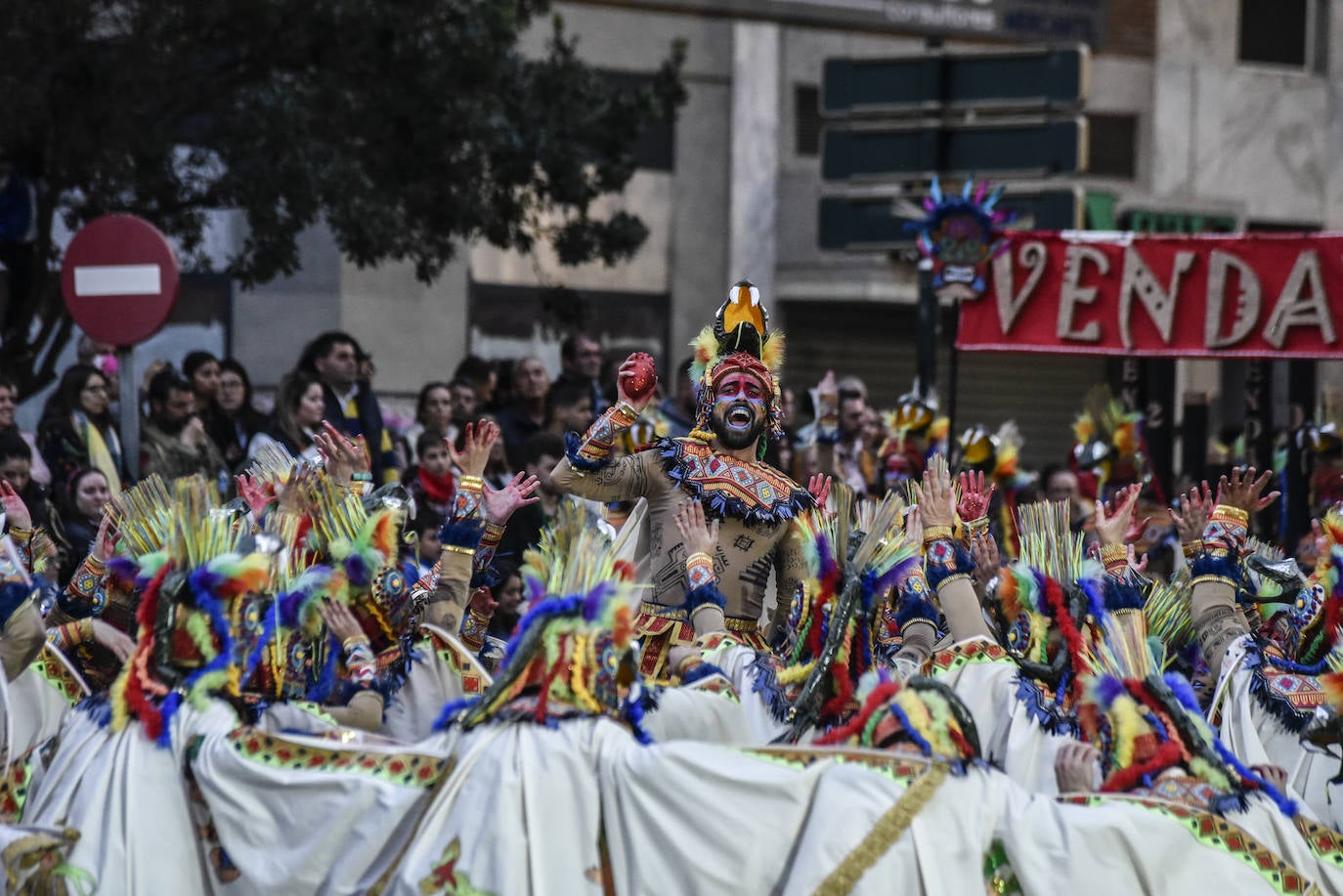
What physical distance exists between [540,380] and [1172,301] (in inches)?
144

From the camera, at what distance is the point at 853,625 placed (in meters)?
5.68

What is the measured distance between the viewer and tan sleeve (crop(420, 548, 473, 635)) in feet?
20.7

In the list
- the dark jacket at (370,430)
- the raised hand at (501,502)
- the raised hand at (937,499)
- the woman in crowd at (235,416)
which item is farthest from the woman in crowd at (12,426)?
the raised hand at (937,499)

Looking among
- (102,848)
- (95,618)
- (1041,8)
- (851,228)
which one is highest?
(1041,8)

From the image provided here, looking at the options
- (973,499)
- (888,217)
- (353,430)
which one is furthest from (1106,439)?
(973,499)

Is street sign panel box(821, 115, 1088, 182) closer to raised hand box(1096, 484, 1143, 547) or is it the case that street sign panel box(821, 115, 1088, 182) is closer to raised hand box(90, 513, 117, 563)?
raised hand box(1096, 484, 1143, 547)

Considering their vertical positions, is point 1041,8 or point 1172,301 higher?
point 1041,8

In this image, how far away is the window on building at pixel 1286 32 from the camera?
21422mm

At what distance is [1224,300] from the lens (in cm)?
1148

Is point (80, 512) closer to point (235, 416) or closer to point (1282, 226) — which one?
point (235, 416)

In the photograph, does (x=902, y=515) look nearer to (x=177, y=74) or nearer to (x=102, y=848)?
(x=102, y=848)

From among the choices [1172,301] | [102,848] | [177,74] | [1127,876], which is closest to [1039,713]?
[1127,876]

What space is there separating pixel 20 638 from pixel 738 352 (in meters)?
2.59

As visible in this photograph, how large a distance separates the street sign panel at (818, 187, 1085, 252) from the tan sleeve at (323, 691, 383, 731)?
6439mm
